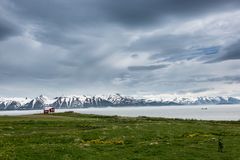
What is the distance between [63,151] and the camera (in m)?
34.8

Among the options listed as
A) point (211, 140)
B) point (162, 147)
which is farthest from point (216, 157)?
point (211, 140)

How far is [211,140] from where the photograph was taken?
4628cm

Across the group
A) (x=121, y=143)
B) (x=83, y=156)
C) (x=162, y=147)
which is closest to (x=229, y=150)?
(x=162, y=147)

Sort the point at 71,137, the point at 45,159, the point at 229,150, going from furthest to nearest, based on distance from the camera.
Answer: the point at 71,137, the point at 229,150, the point at 45,159

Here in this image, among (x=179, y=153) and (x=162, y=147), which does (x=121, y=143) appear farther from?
(x=179, y=153)

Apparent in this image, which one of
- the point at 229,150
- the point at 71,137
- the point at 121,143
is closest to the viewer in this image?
the point at 229,150

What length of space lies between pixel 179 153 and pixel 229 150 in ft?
20.1

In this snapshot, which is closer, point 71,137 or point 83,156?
point 83,156

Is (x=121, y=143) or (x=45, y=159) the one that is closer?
(x=45, y=159)

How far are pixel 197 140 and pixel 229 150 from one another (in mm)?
8688

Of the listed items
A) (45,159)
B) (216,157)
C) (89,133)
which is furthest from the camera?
(89,133)

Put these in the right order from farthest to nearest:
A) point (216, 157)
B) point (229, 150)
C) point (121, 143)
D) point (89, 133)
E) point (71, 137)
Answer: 1. point (89, 133)
2. point (71, 137)
3. point (121, 143)
4. point (229, 150)
5. point (216, 157)

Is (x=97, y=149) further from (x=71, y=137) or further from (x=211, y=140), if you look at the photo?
(x=211, y=140)

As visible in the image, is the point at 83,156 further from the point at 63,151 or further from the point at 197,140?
the point at 197,140
